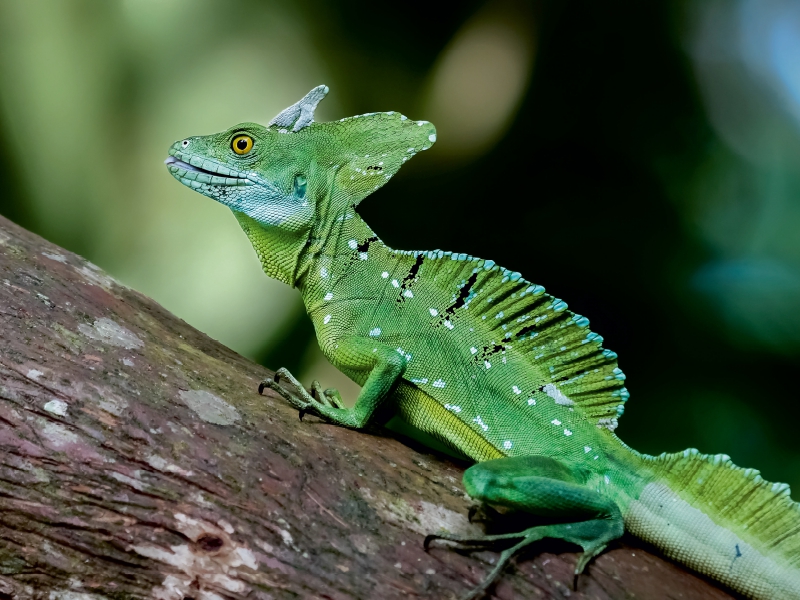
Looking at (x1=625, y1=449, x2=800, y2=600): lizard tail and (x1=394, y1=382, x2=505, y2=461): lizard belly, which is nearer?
(x1=625, y1=449, x2=800, y2=600): lizard tail

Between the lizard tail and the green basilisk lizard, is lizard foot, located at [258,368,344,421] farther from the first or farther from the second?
the lizard tail

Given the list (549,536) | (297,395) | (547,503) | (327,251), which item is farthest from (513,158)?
(549,536)

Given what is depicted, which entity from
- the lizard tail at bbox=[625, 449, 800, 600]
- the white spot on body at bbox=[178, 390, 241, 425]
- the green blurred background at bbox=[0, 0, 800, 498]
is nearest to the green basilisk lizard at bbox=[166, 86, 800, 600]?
the lizard tail at bbox=[625, 449, 800, 600]

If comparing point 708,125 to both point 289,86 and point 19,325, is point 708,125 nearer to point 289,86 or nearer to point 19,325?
point 289,86

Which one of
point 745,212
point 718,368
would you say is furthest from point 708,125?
point 718,368

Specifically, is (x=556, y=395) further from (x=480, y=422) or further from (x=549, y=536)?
(x=549, y=536)

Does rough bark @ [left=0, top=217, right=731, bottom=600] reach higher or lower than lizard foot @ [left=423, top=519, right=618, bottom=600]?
lower

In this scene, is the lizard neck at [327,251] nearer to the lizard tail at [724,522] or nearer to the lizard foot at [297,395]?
the lizard foot at [297,395]

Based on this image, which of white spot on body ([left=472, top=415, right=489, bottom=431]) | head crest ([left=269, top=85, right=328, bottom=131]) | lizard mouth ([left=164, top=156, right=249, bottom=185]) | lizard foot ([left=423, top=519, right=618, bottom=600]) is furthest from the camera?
head crest ([left=269, top=85, right=328, bottom=131])
